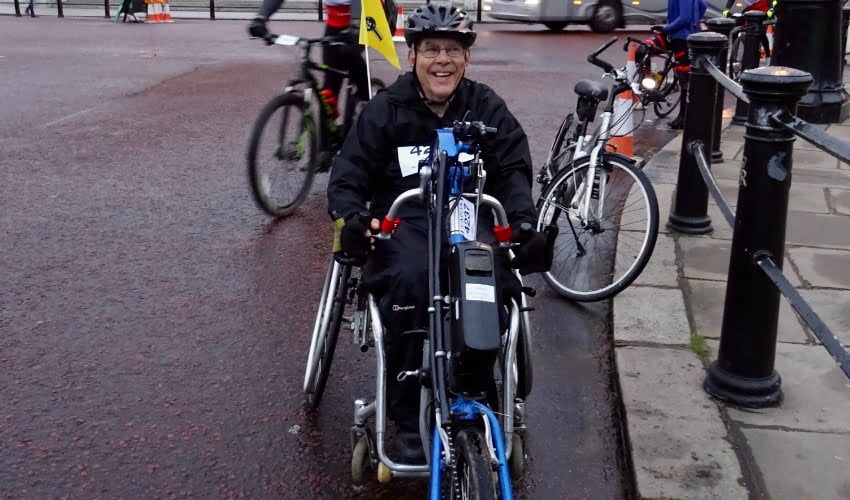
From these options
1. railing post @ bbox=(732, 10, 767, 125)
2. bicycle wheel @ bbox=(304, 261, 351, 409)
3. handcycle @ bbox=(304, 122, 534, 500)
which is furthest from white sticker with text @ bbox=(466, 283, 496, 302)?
railing post @ bbox=(732, 10, 767, 125)

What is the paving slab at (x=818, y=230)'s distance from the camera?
223 inches

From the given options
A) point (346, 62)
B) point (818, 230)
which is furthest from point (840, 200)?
point (346, 62)

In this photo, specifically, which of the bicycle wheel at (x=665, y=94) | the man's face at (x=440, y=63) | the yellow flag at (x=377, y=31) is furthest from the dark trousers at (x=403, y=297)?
the bicycle wheel at (x=665, y=94)

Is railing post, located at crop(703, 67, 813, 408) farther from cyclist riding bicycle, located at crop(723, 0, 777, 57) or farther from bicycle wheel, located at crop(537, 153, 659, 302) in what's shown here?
cyclist riding bicycle, located at crop(723, 0, 777, 57)

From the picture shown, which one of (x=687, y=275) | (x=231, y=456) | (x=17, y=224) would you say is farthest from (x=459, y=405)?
(x=17, y=224)

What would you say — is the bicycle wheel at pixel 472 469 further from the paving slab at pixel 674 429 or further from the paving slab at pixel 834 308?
the paving slab at pixel 834 308

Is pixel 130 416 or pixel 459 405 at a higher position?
pixel 459 405

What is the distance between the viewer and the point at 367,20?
4496mm

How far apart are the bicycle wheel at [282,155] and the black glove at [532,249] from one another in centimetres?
311

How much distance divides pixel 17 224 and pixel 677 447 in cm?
435

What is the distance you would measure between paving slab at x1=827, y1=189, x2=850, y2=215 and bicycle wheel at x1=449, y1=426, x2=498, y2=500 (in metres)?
4.62

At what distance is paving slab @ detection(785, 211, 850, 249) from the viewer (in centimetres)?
568

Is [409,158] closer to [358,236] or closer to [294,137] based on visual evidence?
[358,236]

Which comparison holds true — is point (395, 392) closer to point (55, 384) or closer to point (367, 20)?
point (55, 384)
